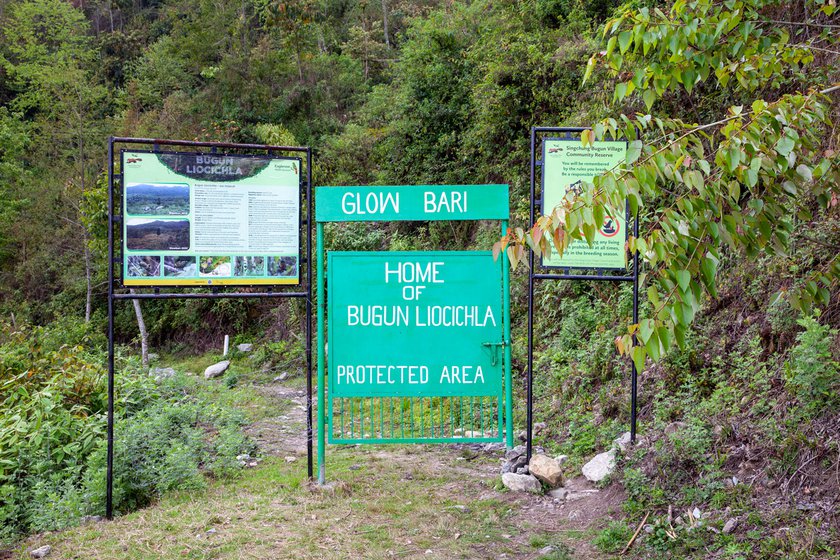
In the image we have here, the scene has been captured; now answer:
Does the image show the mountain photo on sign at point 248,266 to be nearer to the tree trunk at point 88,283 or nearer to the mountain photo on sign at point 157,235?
the mountain photo on sign at point 157,235

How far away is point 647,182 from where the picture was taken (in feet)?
7.21

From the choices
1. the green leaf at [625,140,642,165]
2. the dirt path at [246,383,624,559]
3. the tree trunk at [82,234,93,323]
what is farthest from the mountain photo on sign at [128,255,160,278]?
the tree trunk at [82,234,93,323]

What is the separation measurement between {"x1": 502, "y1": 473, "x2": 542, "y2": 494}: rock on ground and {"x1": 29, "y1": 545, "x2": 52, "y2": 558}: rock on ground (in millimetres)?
3199

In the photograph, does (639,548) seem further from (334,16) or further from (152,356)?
(334,16)

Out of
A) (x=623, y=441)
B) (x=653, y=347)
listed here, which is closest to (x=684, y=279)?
(x=653, y=347)

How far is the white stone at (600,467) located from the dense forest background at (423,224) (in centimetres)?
17

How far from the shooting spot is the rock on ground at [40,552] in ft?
14.2

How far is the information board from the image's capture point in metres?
4.99

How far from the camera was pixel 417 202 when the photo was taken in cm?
497

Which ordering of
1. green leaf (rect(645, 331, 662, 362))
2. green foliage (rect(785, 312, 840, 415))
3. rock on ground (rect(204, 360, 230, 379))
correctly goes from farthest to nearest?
rock on ground (rect(204, 360, 230, 379)) < green foliage (rect(785, 312, 840, 415)) < green leaf (rect(645, 331, 662, 362))

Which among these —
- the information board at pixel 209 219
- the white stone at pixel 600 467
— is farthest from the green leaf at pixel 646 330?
the information board at pixel 209 219

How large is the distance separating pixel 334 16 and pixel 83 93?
38.0ft

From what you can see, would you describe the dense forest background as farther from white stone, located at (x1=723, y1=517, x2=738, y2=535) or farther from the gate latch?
the gate latch

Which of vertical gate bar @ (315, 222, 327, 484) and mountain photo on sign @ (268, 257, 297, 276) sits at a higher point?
mountain photo on sign @ (268, 257, 297, 276)
